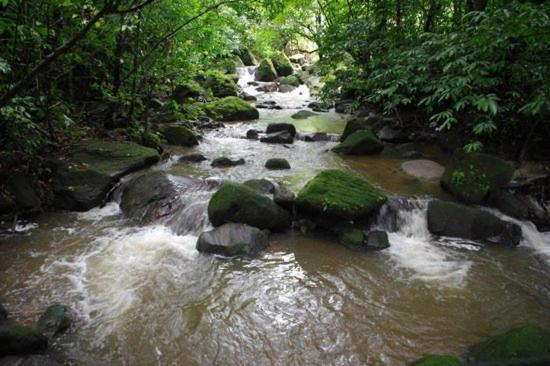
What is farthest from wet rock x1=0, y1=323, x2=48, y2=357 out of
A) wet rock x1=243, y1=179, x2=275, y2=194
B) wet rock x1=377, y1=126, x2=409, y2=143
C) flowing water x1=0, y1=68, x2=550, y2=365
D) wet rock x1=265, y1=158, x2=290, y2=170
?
wet rock x1=377, y1=126, x2=409, y2=143

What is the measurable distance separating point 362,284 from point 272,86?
20003mm

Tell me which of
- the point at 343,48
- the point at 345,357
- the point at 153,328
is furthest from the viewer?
the point at 343,48

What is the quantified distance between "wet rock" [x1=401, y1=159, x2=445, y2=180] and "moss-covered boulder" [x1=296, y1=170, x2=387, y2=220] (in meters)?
2.02

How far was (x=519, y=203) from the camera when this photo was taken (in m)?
6.32

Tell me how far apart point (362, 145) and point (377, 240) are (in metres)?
4.20

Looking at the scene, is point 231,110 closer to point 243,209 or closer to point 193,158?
point 193,158

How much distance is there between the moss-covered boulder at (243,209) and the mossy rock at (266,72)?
20.2 m

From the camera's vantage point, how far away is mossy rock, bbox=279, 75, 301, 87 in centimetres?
2386

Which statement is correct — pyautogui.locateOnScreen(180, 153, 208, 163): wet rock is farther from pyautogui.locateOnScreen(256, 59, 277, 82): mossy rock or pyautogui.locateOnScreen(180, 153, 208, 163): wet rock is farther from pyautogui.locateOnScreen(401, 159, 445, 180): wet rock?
pyautogui.locateOnScreen(256, 59, 277, 82): mossy rock

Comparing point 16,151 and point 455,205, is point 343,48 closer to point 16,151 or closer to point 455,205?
point 455,205

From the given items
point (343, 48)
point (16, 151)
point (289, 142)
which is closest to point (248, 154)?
point (289, 142)

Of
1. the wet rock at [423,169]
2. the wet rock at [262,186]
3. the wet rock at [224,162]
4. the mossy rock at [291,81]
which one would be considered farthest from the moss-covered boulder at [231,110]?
the mossy rock at [291,81]

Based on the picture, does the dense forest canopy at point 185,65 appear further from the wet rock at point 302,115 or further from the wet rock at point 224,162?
the wet rock at point 302,115

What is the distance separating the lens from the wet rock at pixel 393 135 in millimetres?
10266
